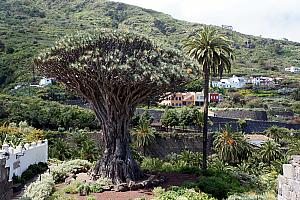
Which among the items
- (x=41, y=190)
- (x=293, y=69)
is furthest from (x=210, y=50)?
(x=293, y=69)

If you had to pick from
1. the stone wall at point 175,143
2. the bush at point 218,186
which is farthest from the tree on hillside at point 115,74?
the stone wall at point 175,143

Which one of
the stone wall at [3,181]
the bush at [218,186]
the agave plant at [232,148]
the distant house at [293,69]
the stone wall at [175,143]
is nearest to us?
the stone wall at [3,181]

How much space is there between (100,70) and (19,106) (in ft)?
117

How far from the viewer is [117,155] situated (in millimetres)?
22688

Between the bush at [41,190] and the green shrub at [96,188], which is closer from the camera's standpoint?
the bush at [41,190]

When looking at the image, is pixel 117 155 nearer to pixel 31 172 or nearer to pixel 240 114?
pixel 31 172

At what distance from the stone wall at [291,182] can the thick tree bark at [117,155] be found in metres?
12.7

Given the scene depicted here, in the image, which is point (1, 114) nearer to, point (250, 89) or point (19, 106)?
point (19, 106)

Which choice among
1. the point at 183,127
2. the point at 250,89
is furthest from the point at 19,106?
the point at 250,89

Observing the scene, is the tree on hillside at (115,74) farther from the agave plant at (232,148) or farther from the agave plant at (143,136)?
the agave plant at (143,136)

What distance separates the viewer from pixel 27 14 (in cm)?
14100

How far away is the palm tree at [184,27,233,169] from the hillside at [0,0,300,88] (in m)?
48.0

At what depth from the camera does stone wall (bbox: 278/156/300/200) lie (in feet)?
31.0

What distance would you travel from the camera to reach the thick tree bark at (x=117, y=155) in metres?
22.3
